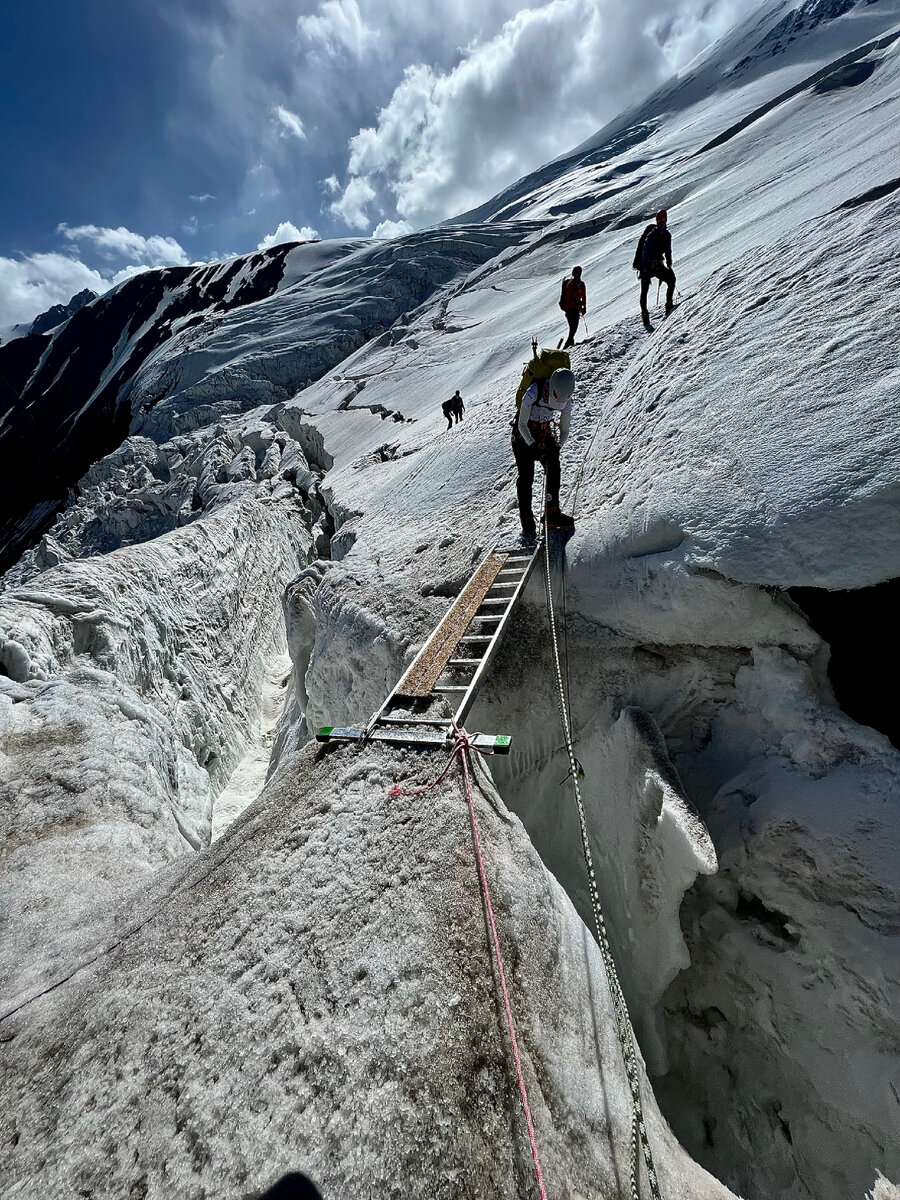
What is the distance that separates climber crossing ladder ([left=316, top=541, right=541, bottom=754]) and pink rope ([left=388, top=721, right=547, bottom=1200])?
7cm

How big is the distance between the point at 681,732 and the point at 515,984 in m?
2.07

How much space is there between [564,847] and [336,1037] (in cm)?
220

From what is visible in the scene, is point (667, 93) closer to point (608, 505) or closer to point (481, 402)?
point (481, 402)

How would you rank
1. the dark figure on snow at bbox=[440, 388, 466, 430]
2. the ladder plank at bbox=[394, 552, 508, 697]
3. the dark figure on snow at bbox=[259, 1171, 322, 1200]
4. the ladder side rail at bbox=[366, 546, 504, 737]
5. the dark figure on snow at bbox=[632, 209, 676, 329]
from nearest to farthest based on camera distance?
1. the dark figure on snow at bbox=[259, 1171, 322, 1200]
2. the ladder side rail at bbox=[366, 546, 504, 737]
3. the ladder plank at bbox=[394, 552, 508, 697]
4. the dark figure on snow at bbox=[632, 209, 676, 329]
5. the dark figure on snow at bbox=[440, 388, 466, 430]

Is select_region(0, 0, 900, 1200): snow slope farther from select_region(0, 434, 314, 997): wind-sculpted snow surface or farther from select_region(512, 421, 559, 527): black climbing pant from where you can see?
select_region(512, 421, 559, 527): black climbing pant

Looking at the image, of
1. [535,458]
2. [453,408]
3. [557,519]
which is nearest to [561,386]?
[535,458]

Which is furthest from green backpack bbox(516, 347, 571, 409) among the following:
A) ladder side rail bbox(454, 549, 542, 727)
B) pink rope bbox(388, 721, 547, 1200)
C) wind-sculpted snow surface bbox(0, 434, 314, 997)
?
wind-sculpted snow surface bbox(0, 434, 314, 997)

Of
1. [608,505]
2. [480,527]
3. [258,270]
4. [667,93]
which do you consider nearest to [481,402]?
→ [480,527]

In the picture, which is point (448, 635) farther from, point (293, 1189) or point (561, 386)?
point (293, 1189)

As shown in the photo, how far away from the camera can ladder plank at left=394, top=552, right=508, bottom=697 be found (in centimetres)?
331

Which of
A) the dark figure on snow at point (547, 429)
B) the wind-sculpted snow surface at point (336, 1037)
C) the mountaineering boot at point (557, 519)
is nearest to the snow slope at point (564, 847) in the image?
the wind-sculpted snow surface at point (336, 1037)

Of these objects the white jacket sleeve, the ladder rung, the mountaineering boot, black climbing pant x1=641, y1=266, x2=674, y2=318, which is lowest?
the ladder rung

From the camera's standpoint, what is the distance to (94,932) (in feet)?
7.48

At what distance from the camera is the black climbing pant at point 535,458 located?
4383 millimetres
